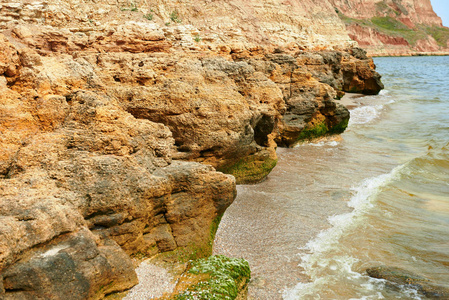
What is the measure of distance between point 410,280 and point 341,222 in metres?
1.75

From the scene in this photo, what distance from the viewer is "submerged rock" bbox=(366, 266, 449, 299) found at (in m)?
4.92

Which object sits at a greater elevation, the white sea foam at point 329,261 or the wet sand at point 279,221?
the white sea foam at point 329,261

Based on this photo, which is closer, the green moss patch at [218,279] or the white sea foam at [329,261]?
the green moss patch at [218,279]

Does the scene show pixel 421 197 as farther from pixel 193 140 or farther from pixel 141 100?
pixel 141 100

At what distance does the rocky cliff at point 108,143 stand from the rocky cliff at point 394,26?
273 feet

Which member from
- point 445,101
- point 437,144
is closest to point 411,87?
point 445,101

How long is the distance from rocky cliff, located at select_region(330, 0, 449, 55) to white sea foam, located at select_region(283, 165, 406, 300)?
84266 mm

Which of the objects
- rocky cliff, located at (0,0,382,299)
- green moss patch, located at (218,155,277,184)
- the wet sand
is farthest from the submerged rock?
green moss patch, located at (218,155,277,184)

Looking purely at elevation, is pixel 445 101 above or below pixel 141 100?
below

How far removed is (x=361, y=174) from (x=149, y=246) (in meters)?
6.50

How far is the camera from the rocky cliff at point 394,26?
292ft

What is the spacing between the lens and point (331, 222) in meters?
6.80

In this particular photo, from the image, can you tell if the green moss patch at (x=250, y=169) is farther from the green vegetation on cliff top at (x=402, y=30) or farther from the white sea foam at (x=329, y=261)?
the green vegetation on cliff top at (x=402, y=30)

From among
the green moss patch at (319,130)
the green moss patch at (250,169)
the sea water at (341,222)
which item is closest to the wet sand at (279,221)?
the sea water at (341,222)
